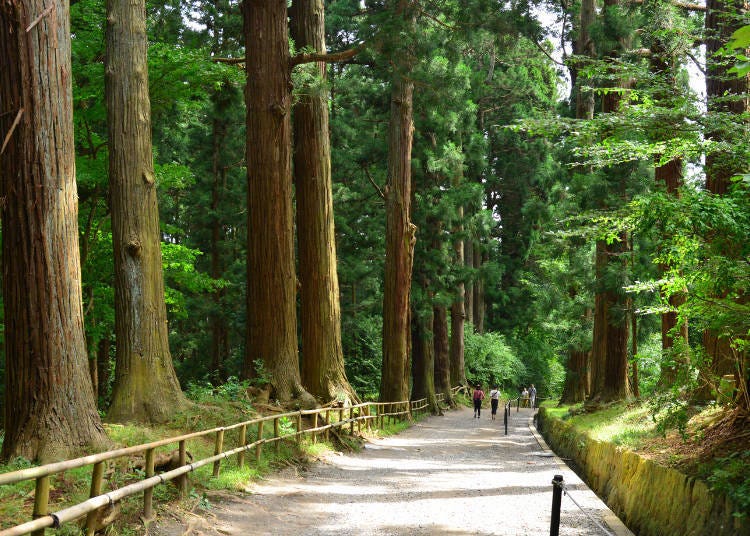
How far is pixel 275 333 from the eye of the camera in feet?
49.0

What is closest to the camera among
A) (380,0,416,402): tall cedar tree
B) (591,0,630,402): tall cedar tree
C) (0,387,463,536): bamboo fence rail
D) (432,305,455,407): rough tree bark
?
(0,387,463,536): bamboo fence rail

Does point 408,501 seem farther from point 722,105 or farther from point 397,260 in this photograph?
point 397,260

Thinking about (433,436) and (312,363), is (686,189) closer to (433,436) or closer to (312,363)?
(312,363)

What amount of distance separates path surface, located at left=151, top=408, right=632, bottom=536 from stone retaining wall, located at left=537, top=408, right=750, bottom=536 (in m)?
0.41

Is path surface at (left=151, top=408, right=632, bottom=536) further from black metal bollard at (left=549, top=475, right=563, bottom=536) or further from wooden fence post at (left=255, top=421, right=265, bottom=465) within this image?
black metal bollard at (left=549, top=475, right=563, bottom=536)

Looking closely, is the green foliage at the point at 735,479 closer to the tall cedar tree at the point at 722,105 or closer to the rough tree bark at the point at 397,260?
the tall cedar tree at the point at 722,105

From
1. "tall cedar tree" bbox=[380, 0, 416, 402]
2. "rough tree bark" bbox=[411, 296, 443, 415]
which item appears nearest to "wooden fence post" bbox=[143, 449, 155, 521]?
"tall cedar tree" bbox=[380, 0, 416, 402]

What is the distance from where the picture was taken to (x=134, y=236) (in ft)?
36.5

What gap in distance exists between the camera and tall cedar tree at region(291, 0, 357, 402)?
A: 17562 millimetres

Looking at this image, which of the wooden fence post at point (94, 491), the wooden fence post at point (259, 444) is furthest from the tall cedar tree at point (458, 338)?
the wooden fence post at point (94, 491)

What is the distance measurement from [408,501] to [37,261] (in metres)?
5.47

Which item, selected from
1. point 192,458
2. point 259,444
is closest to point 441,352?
point 259,444

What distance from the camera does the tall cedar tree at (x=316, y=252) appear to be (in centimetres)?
1756

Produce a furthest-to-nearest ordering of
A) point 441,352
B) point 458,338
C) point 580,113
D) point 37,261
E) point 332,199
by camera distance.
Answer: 1. point 458,338
2. point 441,352
3. point 332,199
4. point 580,113
5. point 37,261
